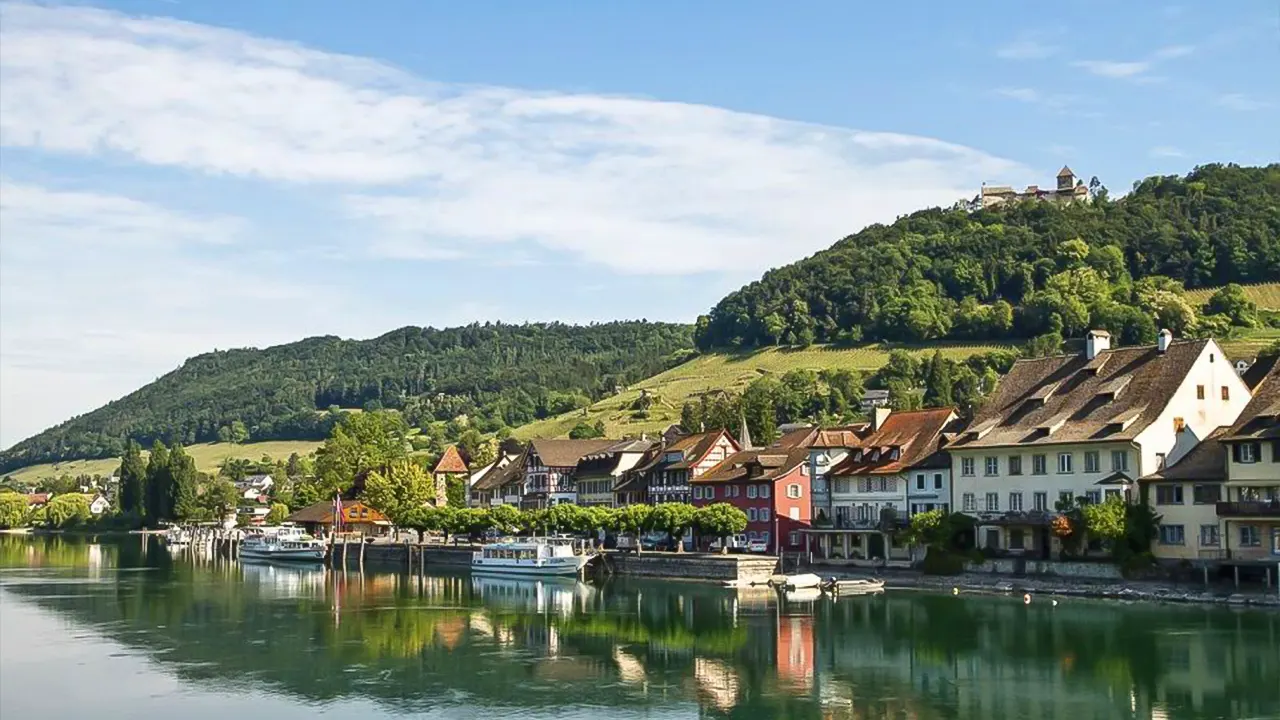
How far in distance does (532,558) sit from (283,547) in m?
37.5

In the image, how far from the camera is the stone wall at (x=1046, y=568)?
2603 inches

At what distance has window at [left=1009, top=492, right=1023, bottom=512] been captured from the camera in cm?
7281

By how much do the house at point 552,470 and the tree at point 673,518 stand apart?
33324 mm

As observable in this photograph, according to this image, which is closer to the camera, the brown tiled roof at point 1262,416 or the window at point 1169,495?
the brown tiled roof at point 1262,416

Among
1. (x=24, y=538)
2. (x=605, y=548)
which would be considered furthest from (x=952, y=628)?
(x=24, y=538)

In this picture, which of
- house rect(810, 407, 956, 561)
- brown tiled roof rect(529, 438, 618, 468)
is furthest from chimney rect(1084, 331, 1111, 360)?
brown tiled roof rect(529, 438, 618, 468)

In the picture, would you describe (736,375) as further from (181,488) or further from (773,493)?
(773,493)

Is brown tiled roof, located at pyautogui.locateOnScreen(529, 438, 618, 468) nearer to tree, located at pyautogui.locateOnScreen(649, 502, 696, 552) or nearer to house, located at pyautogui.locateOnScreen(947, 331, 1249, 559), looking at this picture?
tree, located at pyautogui.locateOnScreen(649, 502, 696, 552)

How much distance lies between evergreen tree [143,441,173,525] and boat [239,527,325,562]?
49.3m

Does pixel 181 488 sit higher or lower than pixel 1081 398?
lower

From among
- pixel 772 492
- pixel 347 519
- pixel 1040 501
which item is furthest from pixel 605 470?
pixel 1040 501

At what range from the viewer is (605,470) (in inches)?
4651

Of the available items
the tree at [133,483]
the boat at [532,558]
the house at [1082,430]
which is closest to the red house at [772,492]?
the boat at [532,558]

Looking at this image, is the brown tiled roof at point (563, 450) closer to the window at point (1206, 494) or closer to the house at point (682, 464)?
the house at point (682, 464)
